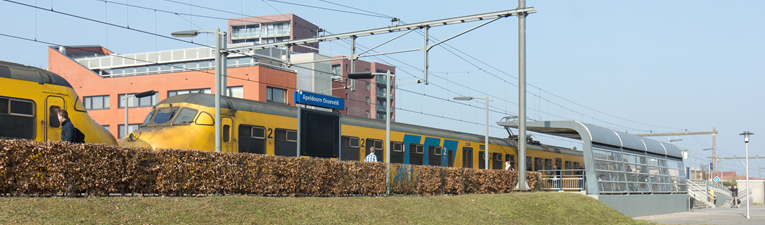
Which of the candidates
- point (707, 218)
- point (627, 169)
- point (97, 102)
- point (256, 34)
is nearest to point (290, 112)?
point (627, 169)

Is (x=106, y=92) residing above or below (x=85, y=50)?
below

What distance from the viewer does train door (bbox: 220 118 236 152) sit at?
19094 mm

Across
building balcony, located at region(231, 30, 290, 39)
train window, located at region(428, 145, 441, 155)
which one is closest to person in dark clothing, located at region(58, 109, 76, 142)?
train window, located at region(428, 145, 441, 155)

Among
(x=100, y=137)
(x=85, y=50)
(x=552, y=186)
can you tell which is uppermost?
(x=85, y=50)

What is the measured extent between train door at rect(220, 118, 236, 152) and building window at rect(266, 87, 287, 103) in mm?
31807

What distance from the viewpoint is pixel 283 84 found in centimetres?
5284

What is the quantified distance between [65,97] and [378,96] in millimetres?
86130

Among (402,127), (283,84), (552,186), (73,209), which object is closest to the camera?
(73,209)

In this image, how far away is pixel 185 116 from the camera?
1941cm

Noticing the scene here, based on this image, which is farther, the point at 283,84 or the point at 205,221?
the point at 283,84

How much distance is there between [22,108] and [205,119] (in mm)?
4964

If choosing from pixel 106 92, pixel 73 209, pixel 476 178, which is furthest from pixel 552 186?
pixel 106 92

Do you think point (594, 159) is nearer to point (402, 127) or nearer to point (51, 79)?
point (402, 127)

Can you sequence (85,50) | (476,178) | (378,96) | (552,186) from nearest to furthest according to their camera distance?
(476,178), (552,186), (85,50), (378,96)
